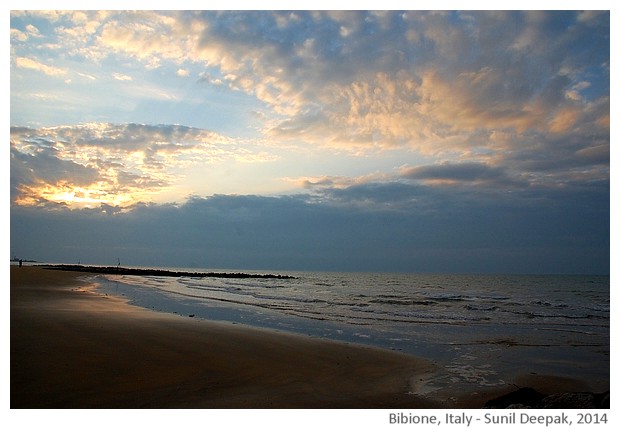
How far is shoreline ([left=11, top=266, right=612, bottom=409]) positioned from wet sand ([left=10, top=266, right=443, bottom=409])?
0.06ft

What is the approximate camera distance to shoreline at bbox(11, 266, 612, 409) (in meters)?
7.04

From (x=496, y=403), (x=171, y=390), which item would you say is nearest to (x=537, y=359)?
(x=496, y=403)

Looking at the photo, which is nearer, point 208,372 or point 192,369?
point 208,372

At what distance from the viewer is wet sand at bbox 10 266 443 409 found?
702 cm

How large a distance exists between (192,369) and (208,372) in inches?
16.3

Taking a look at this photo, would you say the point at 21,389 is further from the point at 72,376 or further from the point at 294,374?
the point at 294,374

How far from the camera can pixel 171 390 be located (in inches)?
292

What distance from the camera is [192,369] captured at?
29.0ft

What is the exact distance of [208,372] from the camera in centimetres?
870

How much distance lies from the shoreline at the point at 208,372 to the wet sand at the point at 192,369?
0.02 metres

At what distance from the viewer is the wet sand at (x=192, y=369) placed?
23.0ft
